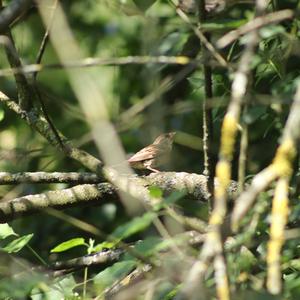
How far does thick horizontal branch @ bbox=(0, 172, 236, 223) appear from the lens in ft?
13.0

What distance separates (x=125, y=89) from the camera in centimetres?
708

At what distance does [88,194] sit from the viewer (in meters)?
4.03

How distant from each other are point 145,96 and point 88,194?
237cm

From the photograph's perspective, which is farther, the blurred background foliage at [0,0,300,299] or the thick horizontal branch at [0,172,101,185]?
the thick horizontal branch at [0,172,101,185]

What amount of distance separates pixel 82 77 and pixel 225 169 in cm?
100

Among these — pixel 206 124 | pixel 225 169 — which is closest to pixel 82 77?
pixel 206 124

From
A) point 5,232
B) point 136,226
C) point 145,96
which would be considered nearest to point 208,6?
point 5,232

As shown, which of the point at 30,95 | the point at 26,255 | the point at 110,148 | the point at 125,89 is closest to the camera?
the point at 110,148

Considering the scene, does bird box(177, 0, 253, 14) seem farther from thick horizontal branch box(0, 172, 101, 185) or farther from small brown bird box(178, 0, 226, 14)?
thick horizontal branch box(0, 172, 101, 185)

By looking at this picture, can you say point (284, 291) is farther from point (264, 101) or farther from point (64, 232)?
point (64, 232)

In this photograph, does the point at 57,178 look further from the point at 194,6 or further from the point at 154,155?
the point at 154,155

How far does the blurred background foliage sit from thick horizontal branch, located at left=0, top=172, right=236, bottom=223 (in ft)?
0.30

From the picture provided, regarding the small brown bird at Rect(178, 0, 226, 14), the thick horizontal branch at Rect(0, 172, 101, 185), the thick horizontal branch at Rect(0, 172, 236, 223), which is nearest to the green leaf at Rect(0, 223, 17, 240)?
the thick horizontal branch at Rect(0, 172, 236, 223)

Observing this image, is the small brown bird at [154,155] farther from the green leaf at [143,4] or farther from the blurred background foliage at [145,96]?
the green leaf at [143,4]
